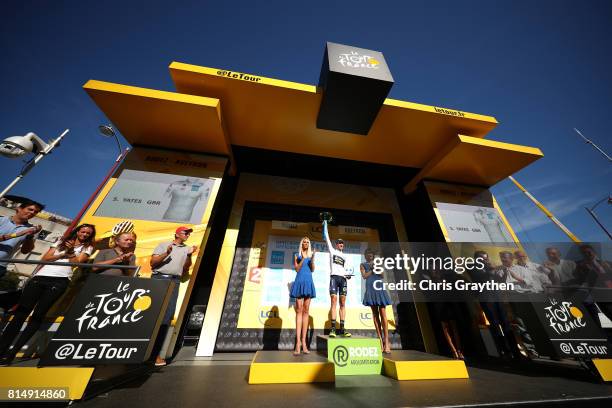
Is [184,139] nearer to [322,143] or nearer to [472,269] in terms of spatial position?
[322,143]

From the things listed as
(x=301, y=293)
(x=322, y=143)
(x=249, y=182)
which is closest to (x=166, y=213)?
(x=249, y=182)

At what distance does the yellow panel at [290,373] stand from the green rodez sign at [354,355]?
5.0 inches

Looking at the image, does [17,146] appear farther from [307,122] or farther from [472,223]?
[472,223]

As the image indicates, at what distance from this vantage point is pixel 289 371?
253 cm

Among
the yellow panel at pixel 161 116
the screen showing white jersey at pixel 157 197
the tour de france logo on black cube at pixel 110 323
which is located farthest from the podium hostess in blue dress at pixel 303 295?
the yellow panel at pixel 161 116

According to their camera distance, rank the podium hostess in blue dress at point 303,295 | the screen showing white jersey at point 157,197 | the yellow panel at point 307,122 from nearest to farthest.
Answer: the podium hostess in blue dress at point 303,295, the screen showing white jersey at point 157,197, the yellow panel at point 307,122

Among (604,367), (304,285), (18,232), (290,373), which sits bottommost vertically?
(290,373)

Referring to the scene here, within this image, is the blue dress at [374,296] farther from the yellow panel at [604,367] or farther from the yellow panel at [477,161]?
the yellow panel at [477,161]

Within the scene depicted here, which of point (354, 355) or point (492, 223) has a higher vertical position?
point (492, 223)

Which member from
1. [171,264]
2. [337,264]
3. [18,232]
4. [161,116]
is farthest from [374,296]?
[161,116]

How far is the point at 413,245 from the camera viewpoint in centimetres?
560

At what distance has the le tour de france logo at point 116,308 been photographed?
2047mm

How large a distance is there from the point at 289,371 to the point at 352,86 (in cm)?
475

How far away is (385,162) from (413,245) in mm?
2413
